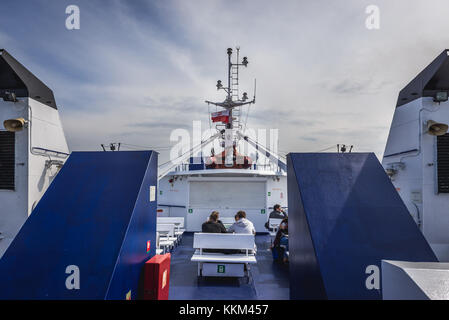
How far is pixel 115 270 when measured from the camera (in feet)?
8.23

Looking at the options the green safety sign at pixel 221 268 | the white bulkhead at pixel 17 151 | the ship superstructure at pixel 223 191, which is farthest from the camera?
the ship superstructure at pixel 223 191

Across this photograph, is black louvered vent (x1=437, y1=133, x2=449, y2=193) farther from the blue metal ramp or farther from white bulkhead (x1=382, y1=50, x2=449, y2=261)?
the blue metal ramp

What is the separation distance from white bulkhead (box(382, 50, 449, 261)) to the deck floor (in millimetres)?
3187

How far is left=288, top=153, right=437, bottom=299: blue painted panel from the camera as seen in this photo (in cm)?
263

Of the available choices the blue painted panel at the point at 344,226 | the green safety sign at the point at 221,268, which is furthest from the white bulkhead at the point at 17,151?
the blue painted panel at the point at 344,226

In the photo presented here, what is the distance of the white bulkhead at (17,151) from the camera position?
18.4ft

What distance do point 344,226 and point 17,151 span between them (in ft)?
20.6

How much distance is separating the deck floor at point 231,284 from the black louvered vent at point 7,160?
12.8 ft

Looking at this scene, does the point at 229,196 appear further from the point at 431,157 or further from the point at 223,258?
the point at 431,157

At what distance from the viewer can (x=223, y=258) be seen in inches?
217

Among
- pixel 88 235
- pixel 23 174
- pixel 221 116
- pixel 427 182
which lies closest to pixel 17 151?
pixel 23 174

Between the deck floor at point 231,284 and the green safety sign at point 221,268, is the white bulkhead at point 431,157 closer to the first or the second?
the deck floor at point 231,284

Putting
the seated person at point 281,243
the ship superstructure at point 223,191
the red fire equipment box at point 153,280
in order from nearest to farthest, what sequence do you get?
1. the red fire equipment box at point 153,280
2. the seated person at point 281,243
3. the ship superstructure at point 223,191
